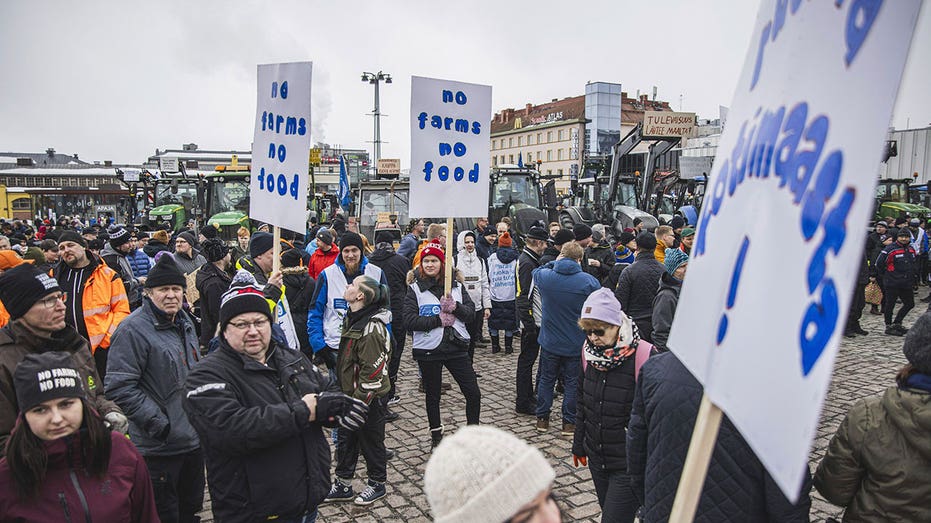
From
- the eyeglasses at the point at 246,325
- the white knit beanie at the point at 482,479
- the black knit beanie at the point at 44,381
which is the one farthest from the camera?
the eyeglasses at the point at 246,325

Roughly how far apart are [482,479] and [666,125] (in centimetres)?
1685

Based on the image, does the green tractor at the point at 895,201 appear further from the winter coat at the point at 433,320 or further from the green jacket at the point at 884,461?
the green jacket at the point at 884,461

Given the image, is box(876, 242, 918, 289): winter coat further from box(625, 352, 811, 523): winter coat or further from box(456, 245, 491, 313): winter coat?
box(625, 352, 811, 523): winter coat

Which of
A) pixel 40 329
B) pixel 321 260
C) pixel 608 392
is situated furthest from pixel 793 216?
pixel 321 260

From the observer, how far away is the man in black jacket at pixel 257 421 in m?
2.73

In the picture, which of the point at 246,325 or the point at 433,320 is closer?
the point at 246,325

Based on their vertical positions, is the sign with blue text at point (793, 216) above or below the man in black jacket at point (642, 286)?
above

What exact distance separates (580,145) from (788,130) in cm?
6500

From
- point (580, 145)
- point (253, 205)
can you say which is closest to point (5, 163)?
point (580, 145)

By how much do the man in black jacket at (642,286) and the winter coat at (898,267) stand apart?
665 cm

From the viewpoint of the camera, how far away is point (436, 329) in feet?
17.7

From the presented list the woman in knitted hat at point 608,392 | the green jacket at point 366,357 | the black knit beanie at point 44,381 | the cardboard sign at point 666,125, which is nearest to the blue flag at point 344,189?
the cardboard sign at point 666,125

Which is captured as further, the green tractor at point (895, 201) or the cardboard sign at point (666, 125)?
the green tractor at point (895, 201)

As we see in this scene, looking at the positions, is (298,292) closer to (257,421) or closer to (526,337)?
(526,337)
